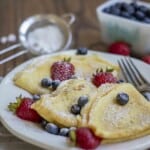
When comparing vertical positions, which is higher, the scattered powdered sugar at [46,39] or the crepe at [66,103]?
the crepe at [66,103]

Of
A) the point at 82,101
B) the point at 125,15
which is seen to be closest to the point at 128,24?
the point at 125,15

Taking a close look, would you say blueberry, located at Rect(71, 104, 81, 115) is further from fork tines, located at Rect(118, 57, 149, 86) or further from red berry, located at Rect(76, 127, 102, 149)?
fork tines, located at Rect(118, 57, 149, 86)

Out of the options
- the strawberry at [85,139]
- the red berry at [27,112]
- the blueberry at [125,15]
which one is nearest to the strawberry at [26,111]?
the red berry at [27,112]

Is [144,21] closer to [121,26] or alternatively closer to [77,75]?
[121,26]

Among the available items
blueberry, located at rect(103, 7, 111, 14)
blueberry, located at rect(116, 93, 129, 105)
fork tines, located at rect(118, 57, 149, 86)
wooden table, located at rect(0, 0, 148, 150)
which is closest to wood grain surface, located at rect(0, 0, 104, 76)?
wooden table, located at rect(0, 0, 148, 150)

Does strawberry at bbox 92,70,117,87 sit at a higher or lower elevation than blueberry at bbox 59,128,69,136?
higher

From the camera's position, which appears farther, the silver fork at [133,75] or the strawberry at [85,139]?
the silver fork at [133,75]

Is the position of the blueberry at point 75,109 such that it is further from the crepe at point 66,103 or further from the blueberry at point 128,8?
the blueberry at point 128,8
